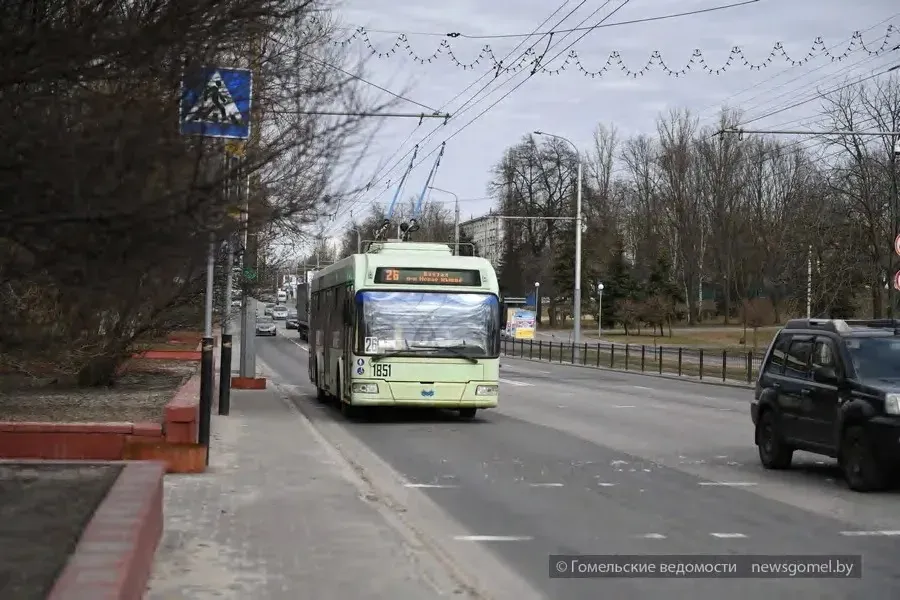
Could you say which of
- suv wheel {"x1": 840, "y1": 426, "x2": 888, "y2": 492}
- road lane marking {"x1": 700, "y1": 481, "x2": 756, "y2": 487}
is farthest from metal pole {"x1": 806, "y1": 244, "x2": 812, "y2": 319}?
suv wheel {"x1": 840, "y1": 426, "x2": 888, "y2": 492}

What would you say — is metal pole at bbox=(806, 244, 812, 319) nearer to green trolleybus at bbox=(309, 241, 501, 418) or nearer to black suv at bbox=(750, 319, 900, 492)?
green trolleybus at bbox=(309, 241, 501, 418)

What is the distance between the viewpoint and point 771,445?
44.1ft

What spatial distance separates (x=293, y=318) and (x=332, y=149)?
310 ft

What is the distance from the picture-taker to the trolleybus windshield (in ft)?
63.6

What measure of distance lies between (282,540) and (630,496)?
4.18 meters

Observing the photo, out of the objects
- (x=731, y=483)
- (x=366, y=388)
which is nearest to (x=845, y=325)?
(x=731, y=483)

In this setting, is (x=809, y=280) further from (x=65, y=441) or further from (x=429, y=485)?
(x=65, y=441)

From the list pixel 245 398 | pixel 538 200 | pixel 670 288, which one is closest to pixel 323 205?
pixel 245 398

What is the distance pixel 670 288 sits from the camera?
83.1 m

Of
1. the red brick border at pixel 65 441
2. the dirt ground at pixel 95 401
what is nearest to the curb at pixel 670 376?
the dirt ground at pixel 95 401

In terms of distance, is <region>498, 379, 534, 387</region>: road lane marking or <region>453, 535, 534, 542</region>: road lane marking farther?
<region>498, 379, 534, 387</region>: road lane marking

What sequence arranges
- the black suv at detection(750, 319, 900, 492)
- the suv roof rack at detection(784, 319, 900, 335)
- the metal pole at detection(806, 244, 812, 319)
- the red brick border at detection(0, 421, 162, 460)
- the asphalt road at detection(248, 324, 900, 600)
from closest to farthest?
the asphalt road at detection(248, 324, 900, 600) → the black suv at detection(750, 319, 900, 492) → the red brick border at detection(0, 421, 162, 460) → the suv roof rack at detection(784, 319, 900, 335) → the metal pole at detection(806, 244, 812, 319)

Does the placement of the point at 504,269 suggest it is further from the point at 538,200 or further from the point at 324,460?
the point at 324,460

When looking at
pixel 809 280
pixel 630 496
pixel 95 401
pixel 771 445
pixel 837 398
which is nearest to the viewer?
pixel 630 496
